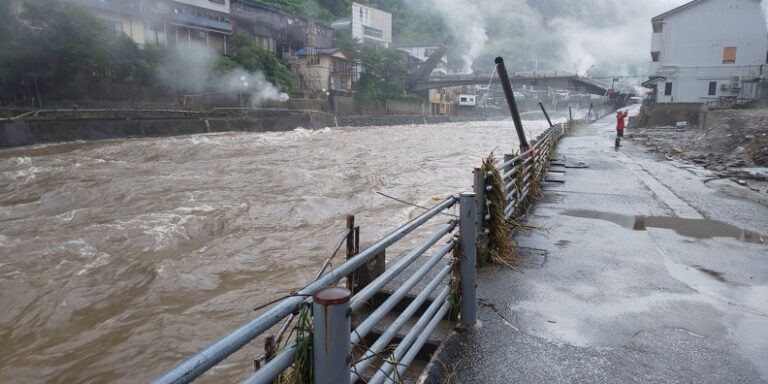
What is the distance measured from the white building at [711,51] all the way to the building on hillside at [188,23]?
42589 millimetres

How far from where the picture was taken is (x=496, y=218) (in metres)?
5.48

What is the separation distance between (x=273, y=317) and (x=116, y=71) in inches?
1531

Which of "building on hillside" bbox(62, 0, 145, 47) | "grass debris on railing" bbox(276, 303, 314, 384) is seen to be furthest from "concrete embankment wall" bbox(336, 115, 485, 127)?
"grass debris on railing" bbox(276, 303, 314, 384)

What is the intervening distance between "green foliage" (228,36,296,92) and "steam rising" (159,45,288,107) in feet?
3.62

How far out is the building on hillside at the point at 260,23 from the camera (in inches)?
2029

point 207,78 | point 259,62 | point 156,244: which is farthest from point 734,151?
point 259,62

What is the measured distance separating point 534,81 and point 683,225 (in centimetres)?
7291

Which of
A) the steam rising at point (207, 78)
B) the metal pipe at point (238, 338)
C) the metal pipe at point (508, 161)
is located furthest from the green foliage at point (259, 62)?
A: the metal pipe at point (238, 338)

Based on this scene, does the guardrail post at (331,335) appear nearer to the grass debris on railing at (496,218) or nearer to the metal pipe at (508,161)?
the grass debris on railing at (496,218)

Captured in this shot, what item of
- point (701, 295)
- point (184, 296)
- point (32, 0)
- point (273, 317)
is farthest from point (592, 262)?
point (32, 0)

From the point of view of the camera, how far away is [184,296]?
7066mm

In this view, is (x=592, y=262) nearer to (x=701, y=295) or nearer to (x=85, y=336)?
(x=701, y=295)

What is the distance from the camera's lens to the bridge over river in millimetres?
74188

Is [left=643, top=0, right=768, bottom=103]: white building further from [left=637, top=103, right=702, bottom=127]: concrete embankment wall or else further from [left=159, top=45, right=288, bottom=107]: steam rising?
[left=159, top=45, right=288, bottom=107]: steam rising
